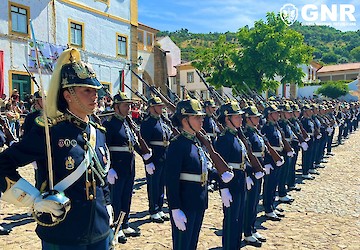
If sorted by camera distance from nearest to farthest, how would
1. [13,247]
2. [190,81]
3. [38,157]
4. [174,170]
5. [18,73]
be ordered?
[38,157]
[174,170]
[13,247]
[18,73]
[190,81]

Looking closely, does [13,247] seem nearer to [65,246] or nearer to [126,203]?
[126,203]

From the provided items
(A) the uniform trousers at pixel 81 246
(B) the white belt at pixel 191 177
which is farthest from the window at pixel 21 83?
(A) the uniform trousers at pixel 81 246

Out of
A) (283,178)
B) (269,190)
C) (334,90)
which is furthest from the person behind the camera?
(334,90)

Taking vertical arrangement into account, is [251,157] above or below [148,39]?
below

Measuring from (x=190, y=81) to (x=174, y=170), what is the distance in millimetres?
51574

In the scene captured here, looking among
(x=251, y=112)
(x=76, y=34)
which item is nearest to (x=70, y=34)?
(x=76, y=34)

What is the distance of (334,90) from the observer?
49.9m

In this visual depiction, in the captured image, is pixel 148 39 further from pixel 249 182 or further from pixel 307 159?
pixel 249 182

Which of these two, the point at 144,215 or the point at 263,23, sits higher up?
the point at 263,23

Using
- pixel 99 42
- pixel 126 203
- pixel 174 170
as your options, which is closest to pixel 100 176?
pixel 174 170

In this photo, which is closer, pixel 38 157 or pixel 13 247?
pixel 38 157

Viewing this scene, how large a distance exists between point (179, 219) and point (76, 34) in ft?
67.6

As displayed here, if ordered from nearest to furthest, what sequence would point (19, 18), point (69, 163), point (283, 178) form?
point (69, 163) → point (283, 178) → point (19, 18)

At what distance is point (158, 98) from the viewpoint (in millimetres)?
7773
